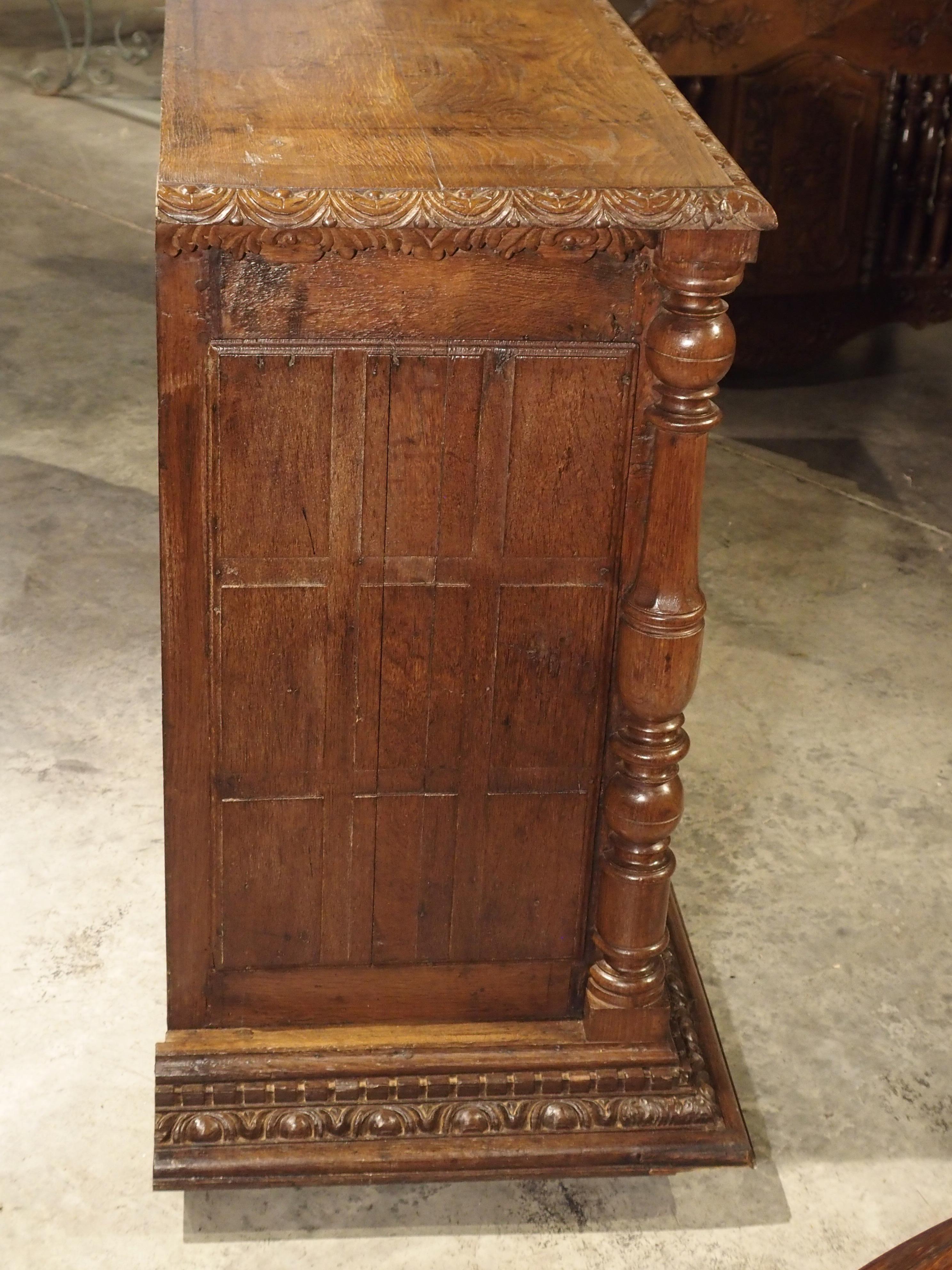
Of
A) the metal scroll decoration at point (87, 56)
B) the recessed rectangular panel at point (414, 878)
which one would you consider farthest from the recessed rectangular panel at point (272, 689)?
the metal scroll decoration at point (87, 56)

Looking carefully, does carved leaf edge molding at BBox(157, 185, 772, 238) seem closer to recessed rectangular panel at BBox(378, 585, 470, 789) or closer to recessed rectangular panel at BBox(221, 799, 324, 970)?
recessed rectangular panel at BBox(378, 585, 470, 789)

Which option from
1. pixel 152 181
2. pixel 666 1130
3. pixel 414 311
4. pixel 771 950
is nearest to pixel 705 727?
pixel 771 950

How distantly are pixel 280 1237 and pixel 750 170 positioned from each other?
3304 mm

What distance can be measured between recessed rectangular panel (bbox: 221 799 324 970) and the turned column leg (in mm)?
393

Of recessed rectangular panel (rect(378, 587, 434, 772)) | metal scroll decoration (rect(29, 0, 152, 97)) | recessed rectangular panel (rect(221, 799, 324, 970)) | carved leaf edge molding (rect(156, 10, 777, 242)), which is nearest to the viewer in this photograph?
carved leaf edge molding (rect(156, 10, 777, 242))

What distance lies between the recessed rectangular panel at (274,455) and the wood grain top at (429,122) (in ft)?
0.72

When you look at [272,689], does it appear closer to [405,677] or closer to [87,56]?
[405,677]

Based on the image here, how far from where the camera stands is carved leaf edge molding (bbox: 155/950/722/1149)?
222 cm

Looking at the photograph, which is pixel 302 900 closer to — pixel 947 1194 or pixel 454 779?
pixel 454 779

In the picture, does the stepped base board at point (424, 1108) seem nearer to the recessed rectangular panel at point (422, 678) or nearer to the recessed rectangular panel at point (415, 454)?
the recessed rectangular panel at point (422, 678)

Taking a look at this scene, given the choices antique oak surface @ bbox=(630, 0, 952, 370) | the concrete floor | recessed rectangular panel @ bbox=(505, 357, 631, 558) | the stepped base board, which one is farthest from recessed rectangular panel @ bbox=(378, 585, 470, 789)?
antique oak surface @ bbox=(630, 0, 952, 370)

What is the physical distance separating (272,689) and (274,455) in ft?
1.03

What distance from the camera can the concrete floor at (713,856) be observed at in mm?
2232

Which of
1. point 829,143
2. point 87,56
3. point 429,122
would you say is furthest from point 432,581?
point 87,56
